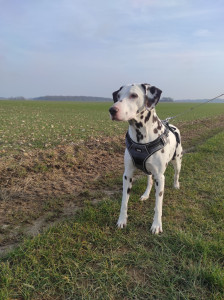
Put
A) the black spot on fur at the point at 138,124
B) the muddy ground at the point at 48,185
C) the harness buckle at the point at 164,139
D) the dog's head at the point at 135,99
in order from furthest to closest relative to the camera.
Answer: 1. the muddy ground at the point at 48,185
2. the harness buckle at the point at 164,139
3. the black spot on fur at the point at 138,124
4. the dog's head at the point at 135,99

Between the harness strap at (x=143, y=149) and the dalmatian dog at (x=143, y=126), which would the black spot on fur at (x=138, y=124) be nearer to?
the dalmatian dog at (x=143, y=126)

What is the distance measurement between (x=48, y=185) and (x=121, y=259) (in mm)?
3069

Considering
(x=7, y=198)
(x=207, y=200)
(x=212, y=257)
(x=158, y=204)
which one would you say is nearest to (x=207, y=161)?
(x=207, y=200)

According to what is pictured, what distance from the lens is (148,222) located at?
4039mm

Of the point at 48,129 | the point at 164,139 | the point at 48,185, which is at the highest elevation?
the point at 164,139

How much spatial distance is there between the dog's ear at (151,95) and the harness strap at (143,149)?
629 millimetres

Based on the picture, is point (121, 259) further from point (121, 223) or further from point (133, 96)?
point (133, 96)

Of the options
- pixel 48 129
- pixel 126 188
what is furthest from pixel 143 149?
pixel 48 129

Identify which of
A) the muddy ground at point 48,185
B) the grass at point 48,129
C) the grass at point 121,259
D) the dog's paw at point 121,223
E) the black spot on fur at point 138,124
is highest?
the black spot on fur at point 138,124

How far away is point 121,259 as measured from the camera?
10.1 feet

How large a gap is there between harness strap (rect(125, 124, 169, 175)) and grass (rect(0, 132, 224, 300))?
1.15 metres

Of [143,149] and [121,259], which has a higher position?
[143,149]

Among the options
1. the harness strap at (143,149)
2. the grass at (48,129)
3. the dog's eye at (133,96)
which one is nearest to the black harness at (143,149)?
the harness strap at (143,149)

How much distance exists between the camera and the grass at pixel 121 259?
2578 mm
